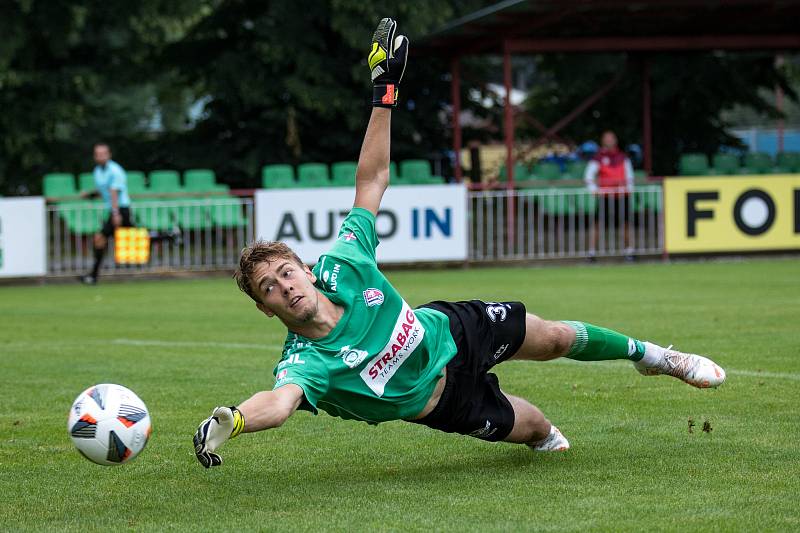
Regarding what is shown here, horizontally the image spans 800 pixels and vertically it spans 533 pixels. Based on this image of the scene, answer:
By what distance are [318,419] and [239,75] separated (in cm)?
2118

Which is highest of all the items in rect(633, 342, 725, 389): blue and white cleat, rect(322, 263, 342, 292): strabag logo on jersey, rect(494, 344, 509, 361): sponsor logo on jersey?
rect(322, 263, 342, 292): strabag logo on jersey

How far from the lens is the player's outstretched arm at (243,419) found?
4938mm

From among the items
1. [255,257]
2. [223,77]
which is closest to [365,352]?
[255,257]

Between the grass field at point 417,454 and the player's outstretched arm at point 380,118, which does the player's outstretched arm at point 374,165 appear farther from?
the grass field at point 417,454

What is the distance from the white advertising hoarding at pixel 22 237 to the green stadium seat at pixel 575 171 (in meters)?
10.8

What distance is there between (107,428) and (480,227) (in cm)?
1618

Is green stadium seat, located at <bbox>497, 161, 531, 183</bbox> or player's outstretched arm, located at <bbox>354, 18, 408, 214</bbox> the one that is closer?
player's outstretched arm, located at <bbox>354, 18, 408, 214</bbox>

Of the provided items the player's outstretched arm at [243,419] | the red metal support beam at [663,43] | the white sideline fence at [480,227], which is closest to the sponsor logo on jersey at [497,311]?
the player's outstretched arm at [243,419]

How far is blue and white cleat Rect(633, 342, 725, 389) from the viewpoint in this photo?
6473mm

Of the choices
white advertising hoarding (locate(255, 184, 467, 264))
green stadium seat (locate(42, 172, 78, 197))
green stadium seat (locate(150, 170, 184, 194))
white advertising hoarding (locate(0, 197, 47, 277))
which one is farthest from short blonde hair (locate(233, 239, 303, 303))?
green stadium seat (locate(42, 172, 78, 197))

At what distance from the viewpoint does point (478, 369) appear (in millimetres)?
6094

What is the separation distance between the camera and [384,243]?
66.8 feet

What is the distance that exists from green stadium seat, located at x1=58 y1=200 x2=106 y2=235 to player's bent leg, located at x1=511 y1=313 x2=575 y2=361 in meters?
15.3

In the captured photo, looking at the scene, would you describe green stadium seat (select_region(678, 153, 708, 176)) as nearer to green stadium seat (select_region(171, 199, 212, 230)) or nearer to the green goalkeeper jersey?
green stadium seat (select_region(171, 199, 212, 230))
